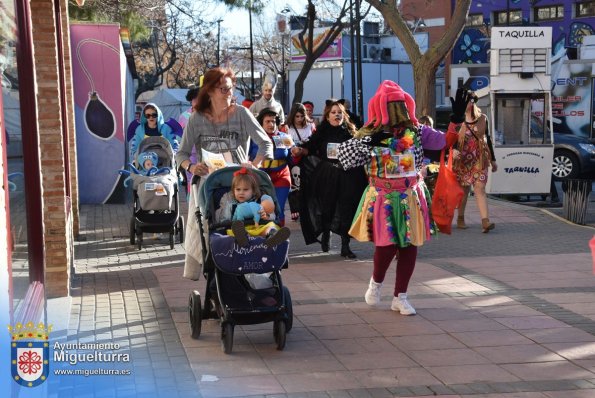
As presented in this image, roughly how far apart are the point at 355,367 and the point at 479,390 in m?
0.88

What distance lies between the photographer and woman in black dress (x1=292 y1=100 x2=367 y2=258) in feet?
35.9

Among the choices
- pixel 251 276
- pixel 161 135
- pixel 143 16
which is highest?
pixel 143 16

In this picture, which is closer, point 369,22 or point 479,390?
point 479,390

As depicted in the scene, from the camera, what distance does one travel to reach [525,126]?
18.2 m

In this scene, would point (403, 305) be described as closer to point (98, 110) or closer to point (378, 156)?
point (378, 156)

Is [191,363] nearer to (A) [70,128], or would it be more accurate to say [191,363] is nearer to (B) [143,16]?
(A) [70,128]

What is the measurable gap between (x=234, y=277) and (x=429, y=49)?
13.7m

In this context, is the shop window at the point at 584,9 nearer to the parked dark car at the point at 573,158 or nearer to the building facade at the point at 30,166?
the parked dark car at the point at 573,158

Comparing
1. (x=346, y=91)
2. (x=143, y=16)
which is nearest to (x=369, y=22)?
(x=346, y=91)

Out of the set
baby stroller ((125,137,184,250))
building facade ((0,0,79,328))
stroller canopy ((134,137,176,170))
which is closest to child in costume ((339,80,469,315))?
building facade ((0,0,79,328))

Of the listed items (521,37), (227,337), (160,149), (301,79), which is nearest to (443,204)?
(227,337)

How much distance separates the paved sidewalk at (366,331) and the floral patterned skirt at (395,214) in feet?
2.07

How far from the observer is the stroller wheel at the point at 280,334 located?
265 inches

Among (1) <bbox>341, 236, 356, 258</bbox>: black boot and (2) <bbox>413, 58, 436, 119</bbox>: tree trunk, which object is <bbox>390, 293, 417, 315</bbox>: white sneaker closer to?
(1) <bbox>341, 236, 356, 258</bbox>: black boot
